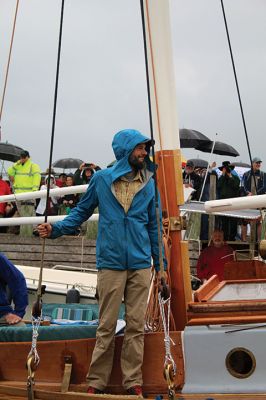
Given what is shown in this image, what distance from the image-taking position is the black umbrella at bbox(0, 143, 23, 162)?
68.0 ft

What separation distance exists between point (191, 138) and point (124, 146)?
42.6 feet

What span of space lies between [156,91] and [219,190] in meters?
7.59

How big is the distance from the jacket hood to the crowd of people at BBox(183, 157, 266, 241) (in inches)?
297

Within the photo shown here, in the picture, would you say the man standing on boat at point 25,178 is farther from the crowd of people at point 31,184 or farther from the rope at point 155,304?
the rope at point 155,304

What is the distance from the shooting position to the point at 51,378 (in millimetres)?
5828

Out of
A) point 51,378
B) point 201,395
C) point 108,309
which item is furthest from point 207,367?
point 51,378

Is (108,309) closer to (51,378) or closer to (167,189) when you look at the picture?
(51,378)

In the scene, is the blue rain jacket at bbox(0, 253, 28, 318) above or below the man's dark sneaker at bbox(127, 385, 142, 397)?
above

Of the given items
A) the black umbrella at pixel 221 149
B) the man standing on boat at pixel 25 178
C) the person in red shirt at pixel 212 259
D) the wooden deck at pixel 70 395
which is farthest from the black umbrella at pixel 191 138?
the wooden deck at pixel 70 395

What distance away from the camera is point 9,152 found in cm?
2075

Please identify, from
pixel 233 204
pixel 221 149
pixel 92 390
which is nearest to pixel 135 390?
pixel 92 390

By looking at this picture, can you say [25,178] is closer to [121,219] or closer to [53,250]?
[53,250]

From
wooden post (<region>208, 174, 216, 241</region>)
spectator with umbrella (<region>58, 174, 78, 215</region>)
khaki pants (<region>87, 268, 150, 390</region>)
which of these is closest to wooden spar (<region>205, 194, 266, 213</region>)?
khaki pants (<region>87, 268, 150, 390</region>)

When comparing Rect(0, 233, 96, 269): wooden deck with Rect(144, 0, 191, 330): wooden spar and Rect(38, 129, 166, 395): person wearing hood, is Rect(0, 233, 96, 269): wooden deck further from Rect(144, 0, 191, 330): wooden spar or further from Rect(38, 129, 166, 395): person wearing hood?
Rect(38, 129, 166, 395): person wearing hood
